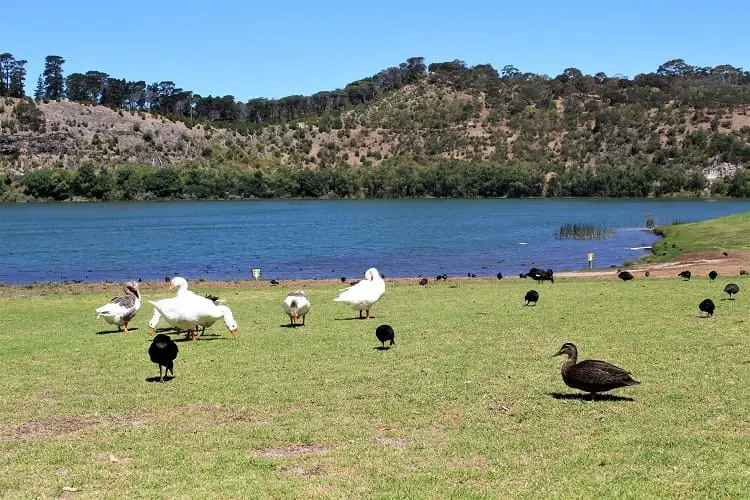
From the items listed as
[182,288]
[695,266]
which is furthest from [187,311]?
[695,266]

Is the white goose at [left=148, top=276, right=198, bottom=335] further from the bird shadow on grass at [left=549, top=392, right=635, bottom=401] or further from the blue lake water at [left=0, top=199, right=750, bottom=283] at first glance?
the blue lake water at [left=0, top=199, right=750, bottom=283]

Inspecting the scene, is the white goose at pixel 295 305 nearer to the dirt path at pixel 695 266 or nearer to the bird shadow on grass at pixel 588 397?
the bird shadow on grass at pixel 588 397

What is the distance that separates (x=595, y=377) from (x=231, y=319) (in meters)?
9.74

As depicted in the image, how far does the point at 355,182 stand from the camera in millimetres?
183875

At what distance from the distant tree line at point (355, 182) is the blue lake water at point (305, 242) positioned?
3654 centimetres

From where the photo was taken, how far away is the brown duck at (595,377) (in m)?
11.5

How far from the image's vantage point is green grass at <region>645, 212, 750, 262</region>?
4919cm

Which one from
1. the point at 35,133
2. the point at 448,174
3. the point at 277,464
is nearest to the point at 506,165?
the point at 448,174

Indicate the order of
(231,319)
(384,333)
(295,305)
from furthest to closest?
(295,305)
(231,319)
(384,333)

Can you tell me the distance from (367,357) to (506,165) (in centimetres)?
17762

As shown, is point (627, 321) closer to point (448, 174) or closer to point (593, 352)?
point (593, 352)

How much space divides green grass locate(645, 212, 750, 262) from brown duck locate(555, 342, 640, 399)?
38.1 meters

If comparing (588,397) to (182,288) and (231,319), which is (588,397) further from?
(182,288)

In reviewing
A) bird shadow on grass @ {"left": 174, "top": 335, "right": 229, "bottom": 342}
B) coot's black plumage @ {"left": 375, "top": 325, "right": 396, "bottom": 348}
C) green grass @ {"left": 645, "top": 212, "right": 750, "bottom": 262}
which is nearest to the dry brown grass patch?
coot's black plumage @ {"left": 375, "top": 325, "right": 396, "bottom": 348}
